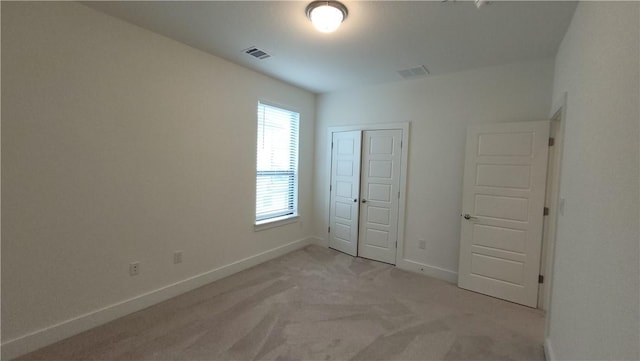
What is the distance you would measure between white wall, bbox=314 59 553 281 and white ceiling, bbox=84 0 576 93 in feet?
0.74

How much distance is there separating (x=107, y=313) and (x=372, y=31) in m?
3.43

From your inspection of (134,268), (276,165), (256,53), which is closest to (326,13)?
(256,53)

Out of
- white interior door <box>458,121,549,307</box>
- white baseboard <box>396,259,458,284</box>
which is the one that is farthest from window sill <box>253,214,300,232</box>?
white interior door <box>458,121,549,307</box>

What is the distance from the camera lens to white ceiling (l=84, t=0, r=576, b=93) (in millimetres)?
2111

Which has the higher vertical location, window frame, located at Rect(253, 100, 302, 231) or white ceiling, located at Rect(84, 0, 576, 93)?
white ceiling, located at Rect(84, 0, 576, 93)

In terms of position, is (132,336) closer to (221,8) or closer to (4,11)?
(4,11)

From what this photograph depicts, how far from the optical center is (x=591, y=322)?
51.7 inches

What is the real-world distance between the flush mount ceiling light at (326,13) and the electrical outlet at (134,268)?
2.71m

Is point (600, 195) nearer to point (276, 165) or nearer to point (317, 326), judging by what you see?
point (317, 326)

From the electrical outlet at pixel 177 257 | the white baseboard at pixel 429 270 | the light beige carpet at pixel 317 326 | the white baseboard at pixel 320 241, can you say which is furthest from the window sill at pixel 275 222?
the white baseboard at pixel 429 270

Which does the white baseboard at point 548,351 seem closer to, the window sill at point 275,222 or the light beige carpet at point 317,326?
the light beige carpet at point 317,326

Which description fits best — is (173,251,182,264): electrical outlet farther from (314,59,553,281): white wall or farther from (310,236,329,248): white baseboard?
(314,59,553,281): white wall

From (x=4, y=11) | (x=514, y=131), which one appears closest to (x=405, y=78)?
(x=514, y=131)

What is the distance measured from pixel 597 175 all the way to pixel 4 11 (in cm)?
372
